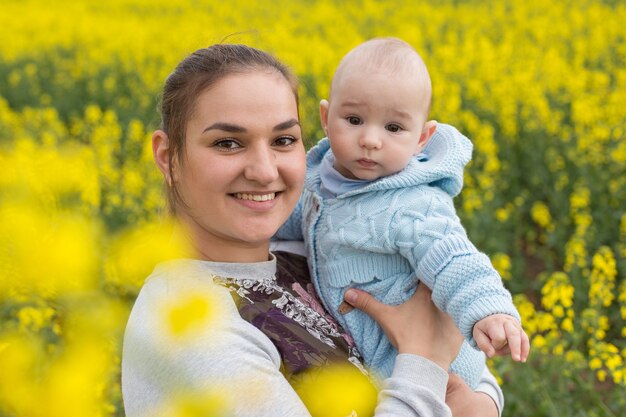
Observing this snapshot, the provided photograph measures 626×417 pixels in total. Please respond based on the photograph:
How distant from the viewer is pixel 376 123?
1.89m

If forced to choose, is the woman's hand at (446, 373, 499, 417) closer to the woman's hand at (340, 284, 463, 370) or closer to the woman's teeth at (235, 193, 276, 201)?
the woman's hand at (340, 284, 463, 370)

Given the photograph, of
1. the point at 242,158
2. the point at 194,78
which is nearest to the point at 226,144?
the point at 242,158

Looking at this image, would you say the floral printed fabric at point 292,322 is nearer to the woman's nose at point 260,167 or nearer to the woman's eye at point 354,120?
the woman's nose at point 260,167

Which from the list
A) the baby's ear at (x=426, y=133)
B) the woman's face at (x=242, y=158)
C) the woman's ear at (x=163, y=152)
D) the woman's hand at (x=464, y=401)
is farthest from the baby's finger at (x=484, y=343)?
the woman's ear at (x=163, y=152)

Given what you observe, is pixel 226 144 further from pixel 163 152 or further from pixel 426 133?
pixel 426 133

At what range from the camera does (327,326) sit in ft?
5.58

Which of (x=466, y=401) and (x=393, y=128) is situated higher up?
(x=393, y=128)

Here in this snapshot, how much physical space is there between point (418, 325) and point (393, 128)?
493 mm

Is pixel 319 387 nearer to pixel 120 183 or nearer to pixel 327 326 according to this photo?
pixel 327 326

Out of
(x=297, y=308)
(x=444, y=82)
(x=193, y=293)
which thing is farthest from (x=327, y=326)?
(x=444, y=82)

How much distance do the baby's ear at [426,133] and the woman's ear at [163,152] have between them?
65cm

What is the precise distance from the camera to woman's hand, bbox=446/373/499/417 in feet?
5.76

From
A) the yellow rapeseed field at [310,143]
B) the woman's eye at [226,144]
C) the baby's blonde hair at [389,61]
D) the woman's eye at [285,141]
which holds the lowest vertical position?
the yellow rapeseed field at [310,143]

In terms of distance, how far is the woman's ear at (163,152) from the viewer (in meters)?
1.69
